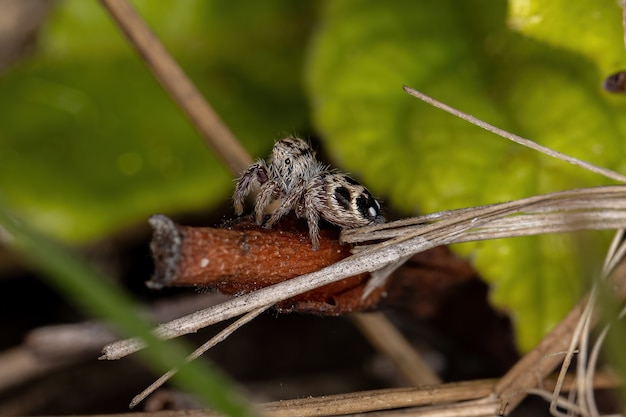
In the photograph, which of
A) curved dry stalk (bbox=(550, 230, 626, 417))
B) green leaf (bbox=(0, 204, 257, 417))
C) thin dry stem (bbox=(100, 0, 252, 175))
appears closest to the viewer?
green leaf (bbox=(0, 204, 257, 417))

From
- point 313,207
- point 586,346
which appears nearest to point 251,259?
point 313,207

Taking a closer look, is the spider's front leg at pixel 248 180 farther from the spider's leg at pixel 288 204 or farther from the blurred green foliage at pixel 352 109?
the blurred green foliage at pixel 352 109

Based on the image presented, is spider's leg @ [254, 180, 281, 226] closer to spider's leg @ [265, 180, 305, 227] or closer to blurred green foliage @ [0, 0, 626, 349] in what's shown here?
spider's leg @ [265, 180, 305, 227]

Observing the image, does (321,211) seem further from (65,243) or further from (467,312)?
(65,243)

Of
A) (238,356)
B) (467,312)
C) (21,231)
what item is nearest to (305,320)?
(238,356)

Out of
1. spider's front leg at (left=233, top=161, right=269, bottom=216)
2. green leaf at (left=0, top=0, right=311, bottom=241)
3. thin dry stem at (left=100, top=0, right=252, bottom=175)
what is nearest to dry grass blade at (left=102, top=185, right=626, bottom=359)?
spider's front leg at (left=233, top=161, right=269, bottom=216)

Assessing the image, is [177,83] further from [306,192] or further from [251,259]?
[251,259]
